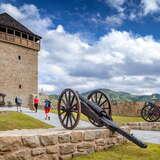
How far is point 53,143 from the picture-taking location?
9.03 meters

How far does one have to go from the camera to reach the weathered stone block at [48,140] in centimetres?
877

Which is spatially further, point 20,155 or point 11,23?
point 11,23

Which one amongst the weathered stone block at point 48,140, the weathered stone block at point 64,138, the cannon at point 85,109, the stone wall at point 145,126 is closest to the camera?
the weathered stone block at point 48,140

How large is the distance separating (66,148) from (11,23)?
1660 inches

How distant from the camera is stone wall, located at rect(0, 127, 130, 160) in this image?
8.08m

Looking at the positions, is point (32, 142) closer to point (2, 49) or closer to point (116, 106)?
point (116, 106)

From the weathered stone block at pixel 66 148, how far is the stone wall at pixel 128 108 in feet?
77.7

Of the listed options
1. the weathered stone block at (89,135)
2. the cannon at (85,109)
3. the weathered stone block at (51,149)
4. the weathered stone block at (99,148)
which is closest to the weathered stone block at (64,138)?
the weathered stone block at (51,149)

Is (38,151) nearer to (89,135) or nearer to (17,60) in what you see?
(89,135)

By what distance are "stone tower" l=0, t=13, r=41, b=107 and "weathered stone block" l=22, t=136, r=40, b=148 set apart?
36.4 meters

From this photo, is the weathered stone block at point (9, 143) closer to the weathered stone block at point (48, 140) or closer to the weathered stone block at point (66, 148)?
the weathered stone block at point (48, 140)

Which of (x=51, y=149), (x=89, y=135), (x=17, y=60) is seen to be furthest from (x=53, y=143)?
(x=17, y=60)

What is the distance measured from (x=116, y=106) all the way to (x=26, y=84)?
16047 millimetres

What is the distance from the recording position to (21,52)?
48281 mm
